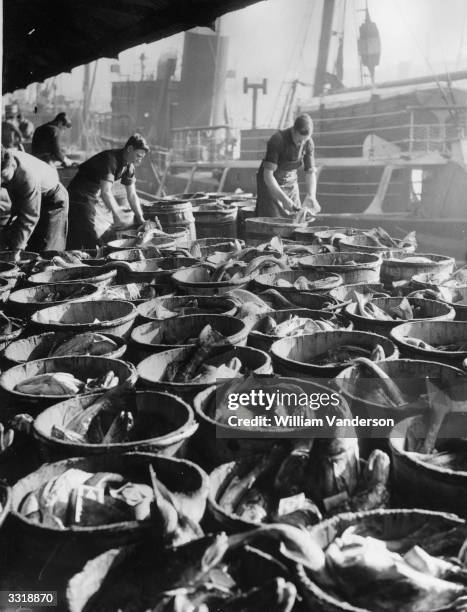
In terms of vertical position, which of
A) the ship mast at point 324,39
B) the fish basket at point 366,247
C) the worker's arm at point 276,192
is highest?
the ship mast at point 324,39

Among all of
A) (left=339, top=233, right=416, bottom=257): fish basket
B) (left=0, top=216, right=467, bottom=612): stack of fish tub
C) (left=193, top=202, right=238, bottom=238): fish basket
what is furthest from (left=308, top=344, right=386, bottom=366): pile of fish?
(left=193, top=202, right=238, bottom=238): fish basket

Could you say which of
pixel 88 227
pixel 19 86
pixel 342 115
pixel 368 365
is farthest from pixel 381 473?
pixel 342 115

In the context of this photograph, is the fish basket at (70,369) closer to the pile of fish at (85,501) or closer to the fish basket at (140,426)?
the fish basket at (140,426)

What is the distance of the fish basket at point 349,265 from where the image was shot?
4.47 metres

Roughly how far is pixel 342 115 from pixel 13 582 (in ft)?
65.9

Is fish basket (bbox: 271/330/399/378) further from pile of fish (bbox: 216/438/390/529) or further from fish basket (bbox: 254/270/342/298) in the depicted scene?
fish basket (bbox: 254/270/342/298)

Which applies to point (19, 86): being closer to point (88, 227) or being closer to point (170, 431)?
point (88, 227)

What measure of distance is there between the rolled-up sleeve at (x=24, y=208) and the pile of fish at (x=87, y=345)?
3.65 meters

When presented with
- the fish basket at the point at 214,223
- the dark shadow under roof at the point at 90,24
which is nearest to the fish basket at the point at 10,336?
the dark shadow under roof at the point at 90,24

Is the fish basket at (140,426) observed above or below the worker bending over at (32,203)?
below

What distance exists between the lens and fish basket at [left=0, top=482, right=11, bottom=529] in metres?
1.76

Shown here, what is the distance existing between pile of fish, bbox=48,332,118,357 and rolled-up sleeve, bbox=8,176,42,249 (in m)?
3.65

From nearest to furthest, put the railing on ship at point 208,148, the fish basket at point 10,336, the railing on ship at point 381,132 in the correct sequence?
the fish basket at point 10,336 < the railing on ship at point 381,132 < the railing on ship at point 208,148

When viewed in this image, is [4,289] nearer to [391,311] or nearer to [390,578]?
[391,311]
